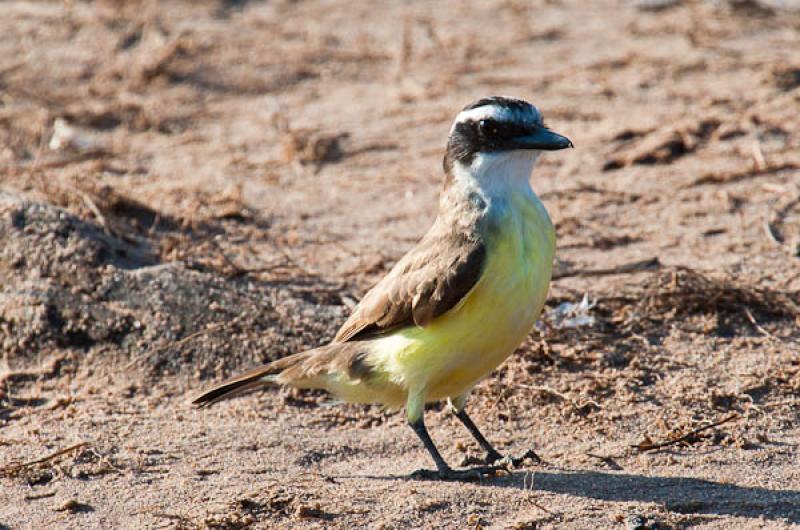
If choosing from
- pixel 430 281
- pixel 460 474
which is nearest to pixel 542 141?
pixel 430 281

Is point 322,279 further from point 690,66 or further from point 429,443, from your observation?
point 690,66

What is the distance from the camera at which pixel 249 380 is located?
6617mm

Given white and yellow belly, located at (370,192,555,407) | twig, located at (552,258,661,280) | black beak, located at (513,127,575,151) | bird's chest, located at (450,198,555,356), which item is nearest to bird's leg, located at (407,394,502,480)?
white and yellow belly, located at (370,192,555,407)

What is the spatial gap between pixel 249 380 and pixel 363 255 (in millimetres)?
2488

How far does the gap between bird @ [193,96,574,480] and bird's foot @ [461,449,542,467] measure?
1 centimetres

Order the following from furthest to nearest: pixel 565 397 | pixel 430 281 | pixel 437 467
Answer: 1. pixel 565 397
2. pixel 437 467
3. pixel 430 281

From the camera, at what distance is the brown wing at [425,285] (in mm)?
5953

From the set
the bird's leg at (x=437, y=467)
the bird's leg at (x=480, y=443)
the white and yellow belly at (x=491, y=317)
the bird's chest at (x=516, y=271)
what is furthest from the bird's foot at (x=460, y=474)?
the bird's chest at (x=516, y=271)

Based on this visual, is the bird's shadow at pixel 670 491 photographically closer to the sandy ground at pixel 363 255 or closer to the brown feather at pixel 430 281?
the sandy ground at pixel 363 255

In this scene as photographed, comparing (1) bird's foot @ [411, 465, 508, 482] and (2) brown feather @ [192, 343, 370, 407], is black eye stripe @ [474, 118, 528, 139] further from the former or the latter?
(1) bird's foot @ [411, 465, 508, 482]

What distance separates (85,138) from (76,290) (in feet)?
13.4

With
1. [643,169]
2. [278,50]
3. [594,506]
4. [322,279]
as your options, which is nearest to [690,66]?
[643,169]

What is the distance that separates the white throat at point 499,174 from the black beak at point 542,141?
0.10 m

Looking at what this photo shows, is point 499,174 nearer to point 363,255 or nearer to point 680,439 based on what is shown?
point 680,439
